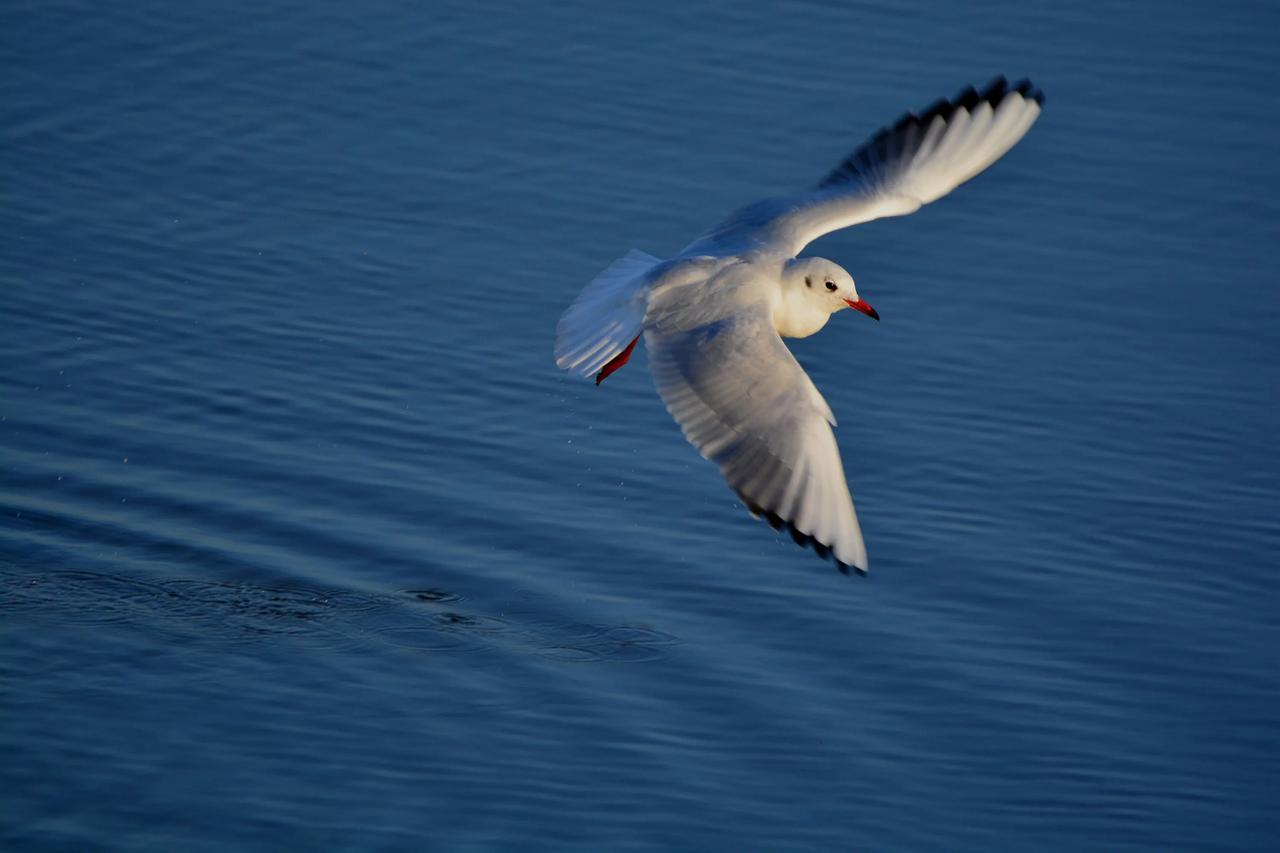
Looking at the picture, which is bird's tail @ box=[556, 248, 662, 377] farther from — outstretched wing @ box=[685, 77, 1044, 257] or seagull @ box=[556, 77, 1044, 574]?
outstretched wing @ box=[685, 77, 1044, 257]

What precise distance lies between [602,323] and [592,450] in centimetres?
175

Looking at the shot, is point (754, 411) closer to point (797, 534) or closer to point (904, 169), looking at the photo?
point (797, 534)

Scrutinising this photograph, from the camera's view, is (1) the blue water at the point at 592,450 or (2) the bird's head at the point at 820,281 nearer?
(1) the blue water at the point at 592,450

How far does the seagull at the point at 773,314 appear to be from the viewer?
7199 millimetres

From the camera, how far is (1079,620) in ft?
28.7

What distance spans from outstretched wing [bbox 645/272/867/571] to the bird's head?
0.21m

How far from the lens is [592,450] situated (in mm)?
9695

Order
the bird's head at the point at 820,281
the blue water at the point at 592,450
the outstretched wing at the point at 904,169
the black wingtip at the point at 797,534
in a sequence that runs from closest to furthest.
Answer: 1. the black wingtip at the point at 797,534
2. the blue water at the point at 592,450
3. the bird's head at the point at 820,281
4. the outstretched wing at the point at 904,169

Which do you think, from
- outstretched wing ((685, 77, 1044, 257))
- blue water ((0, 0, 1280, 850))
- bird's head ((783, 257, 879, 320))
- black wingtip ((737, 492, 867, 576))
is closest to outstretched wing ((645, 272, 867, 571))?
black wingtip ((737, 492, 867, 576))

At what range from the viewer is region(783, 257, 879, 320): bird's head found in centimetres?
809

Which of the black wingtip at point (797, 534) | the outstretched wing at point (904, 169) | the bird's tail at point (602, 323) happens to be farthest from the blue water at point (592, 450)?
the outstretched wing at point (904, 169)

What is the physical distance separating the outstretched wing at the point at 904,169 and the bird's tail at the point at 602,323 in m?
0.46

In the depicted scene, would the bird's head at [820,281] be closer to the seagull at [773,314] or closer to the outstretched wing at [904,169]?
the seagull at [773,314]

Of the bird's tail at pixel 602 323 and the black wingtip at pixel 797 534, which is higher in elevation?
the bird's tail at pixel 602 323
